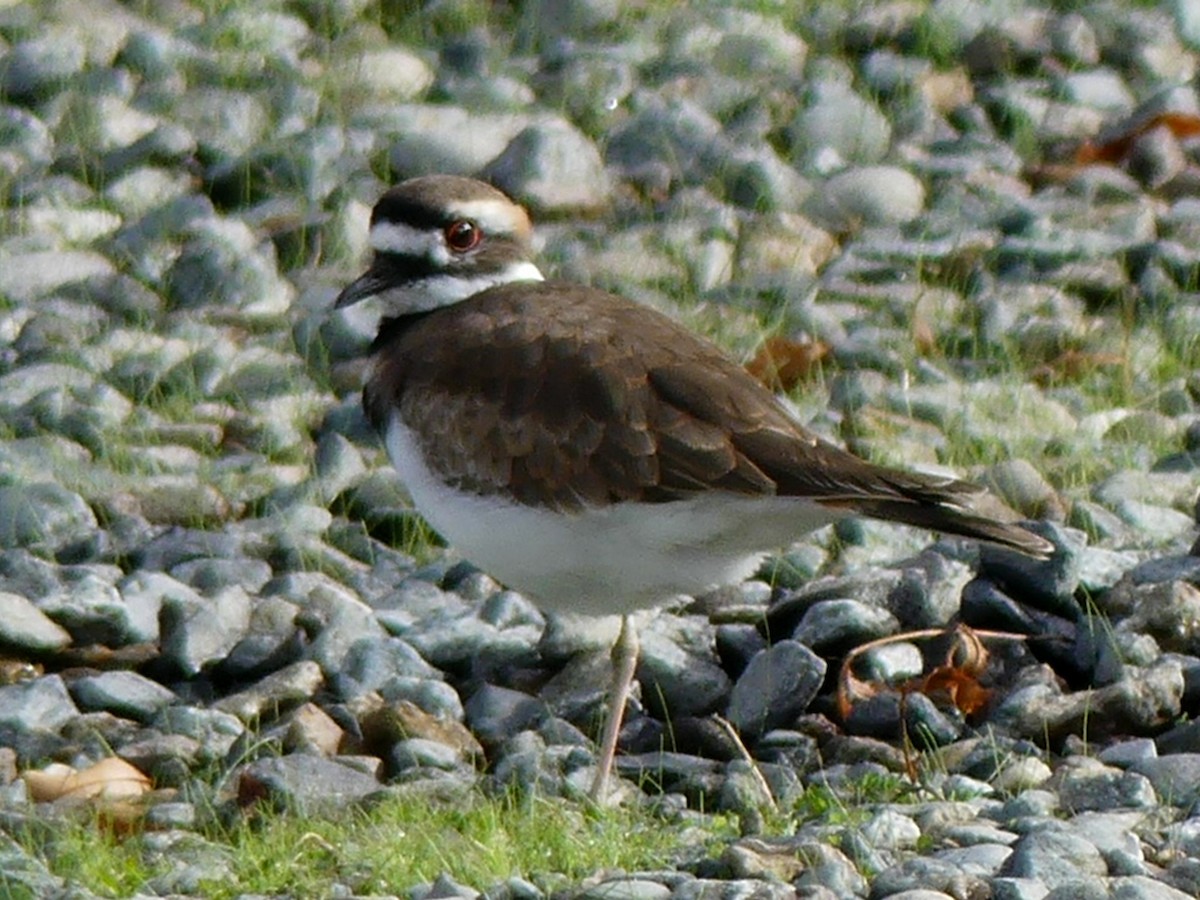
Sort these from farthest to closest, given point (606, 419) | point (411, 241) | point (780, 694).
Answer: point (411, 241)
point (780, 694)
point (606, 419)

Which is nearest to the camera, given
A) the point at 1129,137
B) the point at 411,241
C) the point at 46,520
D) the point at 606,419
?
the point at 606,419

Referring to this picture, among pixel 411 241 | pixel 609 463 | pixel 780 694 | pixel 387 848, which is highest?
pixel 411 241

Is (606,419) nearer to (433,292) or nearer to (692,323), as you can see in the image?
(433,292)

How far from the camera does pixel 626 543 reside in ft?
19.5

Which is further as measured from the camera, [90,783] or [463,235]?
[463,235]

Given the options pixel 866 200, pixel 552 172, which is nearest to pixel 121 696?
pixel 552 172

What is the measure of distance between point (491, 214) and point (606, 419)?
113 cm

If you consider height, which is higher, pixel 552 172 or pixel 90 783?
pixel 552 172

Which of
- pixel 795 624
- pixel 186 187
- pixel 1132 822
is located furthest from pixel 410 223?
pixel 186 187

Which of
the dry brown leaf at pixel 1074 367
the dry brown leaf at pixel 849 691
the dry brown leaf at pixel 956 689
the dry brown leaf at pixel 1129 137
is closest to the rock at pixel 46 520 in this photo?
the dry brown leaf at pixel 849 691

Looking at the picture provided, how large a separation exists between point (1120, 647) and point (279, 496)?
105 inches

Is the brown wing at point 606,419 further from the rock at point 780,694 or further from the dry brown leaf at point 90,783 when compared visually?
the dry brown leaf at point 90,783

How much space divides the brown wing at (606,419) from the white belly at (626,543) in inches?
1.8

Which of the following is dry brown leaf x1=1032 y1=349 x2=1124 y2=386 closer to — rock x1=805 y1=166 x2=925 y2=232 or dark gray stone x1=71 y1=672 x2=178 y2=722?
rock x1=805 y1=166 x2=925 y2=232
